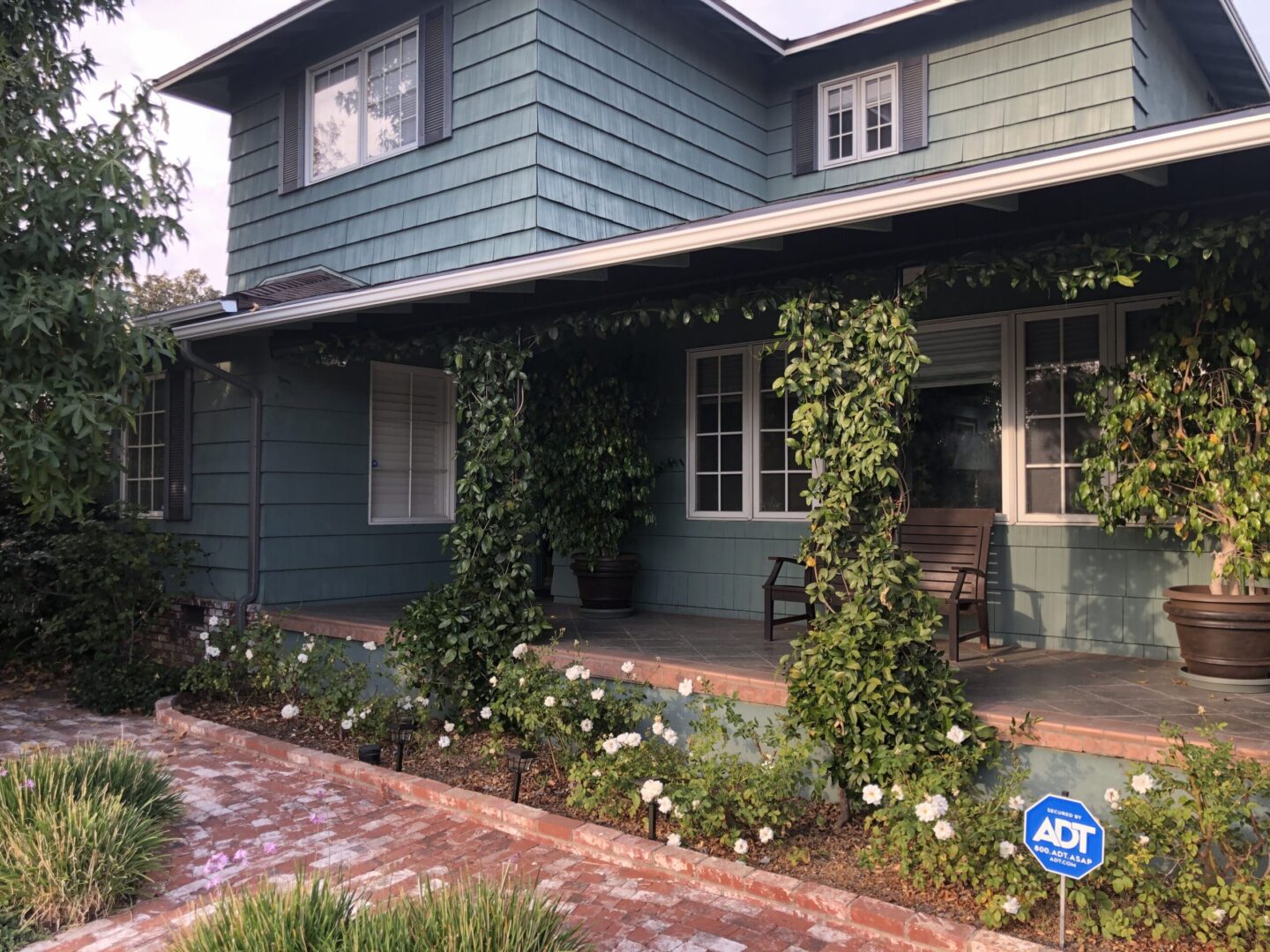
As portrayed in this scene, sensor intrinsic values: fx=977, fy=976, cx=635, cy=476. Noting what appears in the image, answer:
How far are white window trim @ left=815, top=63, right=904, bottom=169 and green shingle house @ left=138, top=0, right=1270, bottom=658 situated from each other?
0.10 feet

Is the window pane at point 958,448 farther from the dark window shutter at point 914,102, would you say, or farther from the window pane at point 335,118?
the window pane at point 335,118

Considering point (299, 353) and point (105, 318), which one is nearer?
point (105, 318)

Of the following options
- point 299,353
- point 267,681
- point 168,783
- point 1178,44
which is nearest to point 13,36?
point 299,353

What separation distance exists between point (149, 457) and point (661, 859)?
6.57 meters

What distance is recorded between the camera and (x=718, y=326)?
7.24 metres

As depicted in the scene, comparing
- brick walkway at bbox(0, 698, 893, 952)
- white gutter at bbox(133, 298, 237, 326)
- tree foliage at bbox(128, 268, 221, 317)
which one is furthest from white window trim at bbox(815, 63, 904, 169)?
tree foliage at bbox(128, 268, 221, 317)

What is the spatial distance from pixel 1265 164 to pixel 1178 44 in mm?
5936

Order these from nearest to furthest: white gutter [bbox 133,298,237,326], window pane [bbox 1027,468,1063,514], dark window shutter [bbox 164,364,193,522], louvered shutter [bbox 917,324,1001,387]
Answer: window pane [bbox 1027,468,1063,514]
louvered shutter [bbox 917,324,1001,387]
white gutter [bbox 133,298,237,326]
dark window shutter [bbox 164,364,193,522]

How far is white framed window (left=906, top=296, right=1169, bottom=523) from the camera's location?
5.75m

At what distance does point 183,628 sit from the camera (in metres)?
7.99

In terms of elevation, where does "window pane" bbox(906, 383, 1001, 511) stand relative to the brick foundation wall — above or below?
above

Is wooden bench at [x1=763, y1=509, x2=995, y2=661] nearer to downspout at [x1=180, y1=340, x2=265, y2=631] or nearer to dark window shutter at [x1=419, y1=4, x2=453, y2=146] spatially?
downspout at [x1=180, y1=340, x2=265, y2=631]

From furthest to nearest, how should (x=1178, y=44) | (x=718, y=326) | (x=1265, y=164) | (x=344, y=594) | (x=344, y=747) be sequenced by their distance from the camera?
1. (x=1178, y=44)
2. (x=344, y=594)
3. (x=718, y=326)
4. (x=344, y=747)
5. (x=1265, y=164)

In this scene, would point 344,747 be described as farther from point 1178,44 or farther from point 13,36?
point 1178,44
